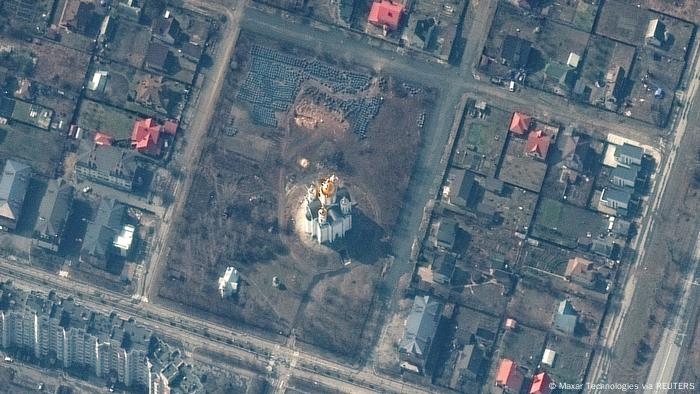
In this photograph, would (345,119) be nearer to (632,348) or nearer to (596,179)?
(596,179)

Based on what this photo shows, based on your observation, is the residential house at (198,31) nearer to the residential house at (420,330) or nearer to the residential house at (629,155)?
the residential house at (420,330)

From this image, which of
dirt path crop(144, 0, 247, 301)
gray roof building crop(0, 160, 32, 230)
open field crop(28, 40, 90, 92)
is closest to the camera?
gray roof building crop(0, 160, 32, 230)

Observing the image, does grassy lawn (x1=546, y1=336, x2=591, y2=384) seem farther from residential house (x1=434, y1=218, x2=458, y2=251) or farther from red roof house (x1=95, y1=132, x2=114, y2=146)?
red roof house (x1=95, y1=132, x2=114, y2=146)

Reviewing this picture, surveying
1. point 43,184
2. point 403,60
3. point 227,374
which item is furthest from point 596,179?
point 43,184

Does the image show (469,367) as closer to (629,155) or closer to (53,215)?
(629,155)

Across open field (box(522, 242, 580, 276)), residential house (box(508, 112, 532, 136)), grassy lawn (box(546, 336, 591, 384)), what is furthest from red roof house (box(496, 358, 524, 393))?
residential house (box(508, 112, 532, 136))

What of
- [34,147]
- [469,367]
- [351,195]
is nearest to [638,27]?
[351,195]

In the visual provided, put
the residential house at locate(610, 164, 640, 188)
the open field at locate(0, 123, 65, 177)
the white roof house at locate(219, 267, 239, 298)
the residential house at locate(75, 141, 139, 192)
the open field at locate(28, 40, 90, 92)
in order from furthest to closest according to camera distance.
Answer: the open field at locate(28, 40, 90, 92)
the open field at locate(0, 123, 65, 177)
the residential house at locate(75, 141, 139, 192)
the white roof house at locate(219, 267, 239, 298)
the residential house at locate(610, 164, 640, 188)
